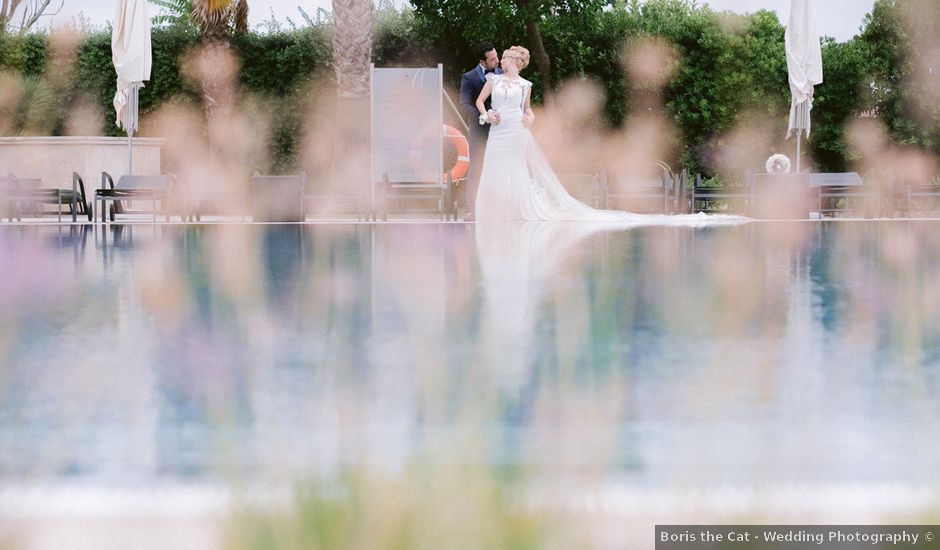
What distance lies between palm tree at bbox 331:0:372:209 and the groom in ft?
12.8

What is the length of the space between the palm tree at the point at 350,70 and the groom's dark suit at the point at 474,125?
3997 millimetres

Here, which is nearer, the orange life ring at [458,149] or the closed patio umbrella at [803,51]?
the closed patio umbrella at [803,51]

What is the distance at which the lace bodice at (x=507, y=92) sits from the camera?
1344 cm

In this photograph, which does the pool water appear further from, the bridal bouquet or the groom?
the bridal bouquet

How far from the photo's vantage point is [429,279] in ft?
20.1

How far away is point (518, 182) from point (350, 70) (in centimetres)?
535

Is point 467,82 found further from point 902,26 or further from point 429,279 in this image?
point 902,26

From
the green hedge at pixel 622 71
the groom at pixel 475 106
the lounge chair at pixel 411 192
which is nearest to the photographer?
the groom at pixel 475 106

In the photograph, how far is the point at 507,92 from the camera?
13.5 metres

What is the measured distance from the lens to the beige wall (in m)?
19.3

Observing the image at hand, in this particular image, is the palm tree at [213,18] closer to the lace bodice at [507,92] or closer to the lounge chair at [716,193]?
the lounge chair at [716,193]

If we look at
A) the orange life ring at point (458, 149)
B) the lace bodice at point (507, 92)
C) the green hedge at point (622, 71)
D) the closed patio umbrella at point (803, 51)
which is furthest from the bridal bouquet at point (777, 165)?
the green hedge at point (622, 71)

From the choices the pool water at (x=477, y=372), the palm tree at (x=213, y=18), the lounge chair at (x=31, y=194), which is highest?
the palm tree at (x=213, y=18)

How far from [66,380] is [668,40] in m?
19.5
